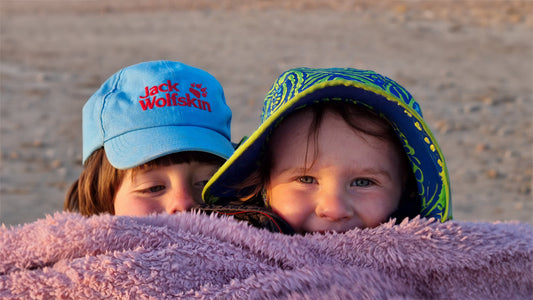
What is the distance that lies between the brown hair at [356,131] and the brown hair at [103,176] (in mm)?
439

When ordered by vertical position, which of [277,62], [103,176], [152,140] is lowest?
[103,176]

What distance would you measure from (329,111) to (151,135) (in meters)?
0.77

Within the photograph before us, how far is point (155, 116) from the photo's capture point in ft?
7.57

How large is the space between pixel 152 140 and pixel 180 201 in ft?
0.83

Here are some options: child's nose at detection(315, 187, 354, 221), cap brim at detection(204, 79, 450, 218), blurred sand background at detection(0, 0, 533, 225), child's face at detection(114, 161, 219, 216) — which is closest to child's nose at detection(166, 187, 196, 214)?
child's face at detection(114, 161, 219, 216)

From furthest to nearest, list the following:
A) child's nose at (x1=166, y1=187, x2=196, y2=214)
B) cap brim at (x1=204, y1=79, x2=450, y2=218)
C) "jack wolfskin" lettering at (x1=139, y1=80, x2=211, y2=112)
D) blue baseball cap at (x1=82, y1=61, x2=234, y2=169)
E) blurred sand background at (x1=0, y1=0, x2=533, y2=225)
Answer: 1. blurred sand background at (x1=0, y1=0, x2=533, y2=225)
2. "jack wolfskin" lettering at (x1=139, y1=80, x2=211, y2=112)
3. blue baseball cap at (x1=82, y1=61, x2=234, y2=169)
4. child's nose at (x1=166, y1=187, x2=196, y2=214)
5. cap brim at (x1=204, y1=79, x2=450, y2=218)

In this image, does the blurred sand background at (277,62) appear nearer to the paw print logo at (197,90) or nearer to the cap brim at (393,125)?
the paw print logo at (197,90)

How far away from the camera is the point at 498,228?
1.58 meters

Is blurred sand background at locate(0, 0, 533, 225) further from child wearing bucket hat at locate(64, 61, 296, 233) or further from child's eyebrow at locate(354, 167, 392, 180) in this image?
child's eyebrow at locate(354, 167, 392, 180)

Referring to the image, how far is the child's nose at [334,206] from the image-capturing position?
1.64 m

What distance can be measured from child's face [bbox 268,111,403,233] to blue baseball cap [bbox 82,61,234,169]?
1.84 ft

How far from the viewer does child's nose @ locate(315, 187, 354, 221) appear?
5.39 feet

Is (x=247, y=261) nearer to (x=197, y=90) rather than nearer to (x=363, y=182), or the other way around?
(x=363, y=182)

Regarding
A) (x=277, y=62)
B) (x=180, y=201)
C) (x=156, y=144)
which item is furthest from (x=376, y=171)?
(x=277, y=62)
